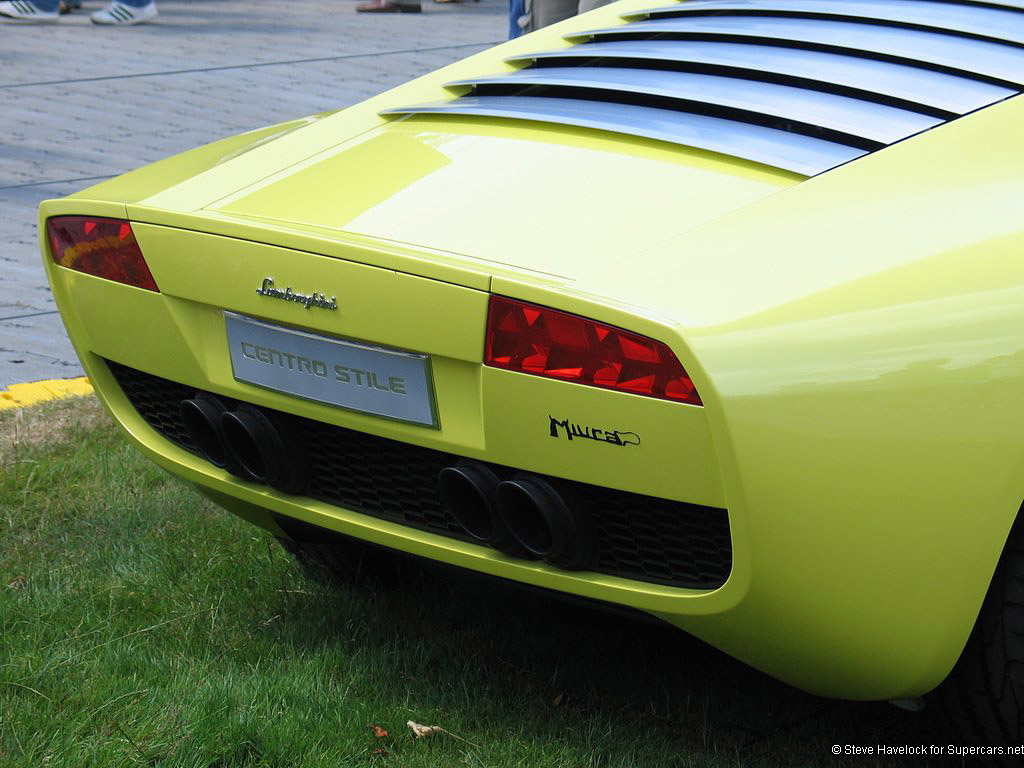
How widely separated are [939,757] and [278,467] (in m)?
1.21

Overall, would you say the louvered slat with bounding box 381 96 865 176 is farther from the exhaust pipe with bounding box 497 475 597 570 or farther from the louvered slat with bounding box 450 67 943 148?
the exhaust pipe with bounding box 497 475 597 570

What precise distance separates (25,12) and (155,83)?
135 inches

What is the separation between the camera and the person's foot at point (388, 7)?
46.3 ft

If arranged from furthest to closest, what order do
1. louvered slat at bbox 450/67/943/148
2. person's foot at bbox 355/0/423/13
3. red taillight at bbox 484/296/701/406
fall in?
1. person's foot at bbox 355/0/423/13
2. louvered slat at bbox 450/67/943/148
3. red taillight at bbox 484/296/701/406

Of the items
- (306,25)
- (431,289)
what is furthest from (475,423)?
(306,25)

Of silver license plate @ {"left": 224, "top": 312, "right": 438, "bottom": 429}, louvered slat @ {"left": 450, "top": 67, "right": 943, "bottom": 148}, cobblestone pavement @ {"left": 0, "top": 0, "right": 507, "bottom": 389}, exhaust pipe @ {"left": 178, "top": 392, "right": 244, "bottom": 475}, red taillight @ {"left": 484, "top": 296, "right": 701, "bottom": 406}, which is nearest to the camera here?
red taillight @ {"left": 484, "top": 296, "right": 701, "bottom": 406}

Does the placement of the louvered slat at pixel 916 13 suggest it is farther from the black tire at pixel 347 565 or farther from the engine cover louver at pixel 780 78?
the black tire at pixel 347 565

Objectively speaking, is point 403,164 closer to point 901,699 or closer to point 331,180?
point 331,180

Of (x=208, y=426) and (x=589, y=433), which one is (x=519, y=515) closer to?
(x=589, y=433)

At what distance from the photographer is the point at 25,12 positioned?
1234 centimetres

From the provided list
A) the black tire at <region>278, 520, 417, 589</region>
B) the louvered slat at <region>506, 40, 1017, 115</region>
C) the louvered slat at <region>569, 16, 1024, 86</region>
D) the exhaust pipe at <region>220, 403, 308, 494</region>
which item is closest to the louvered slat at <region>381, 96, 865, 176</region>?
the louvered slat at <region>506, 40, 1017, 115</region>

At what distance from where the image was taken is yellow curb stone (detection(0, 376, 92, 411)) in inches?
167

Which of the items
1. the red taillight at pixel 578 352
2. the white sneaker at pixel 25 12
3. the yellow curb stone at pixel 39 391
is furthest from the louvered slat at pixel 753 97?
the white sneaker at pixel 25 12

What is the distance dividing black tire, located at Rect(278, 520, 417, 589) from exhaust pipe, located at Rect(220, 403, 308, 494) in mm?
571
